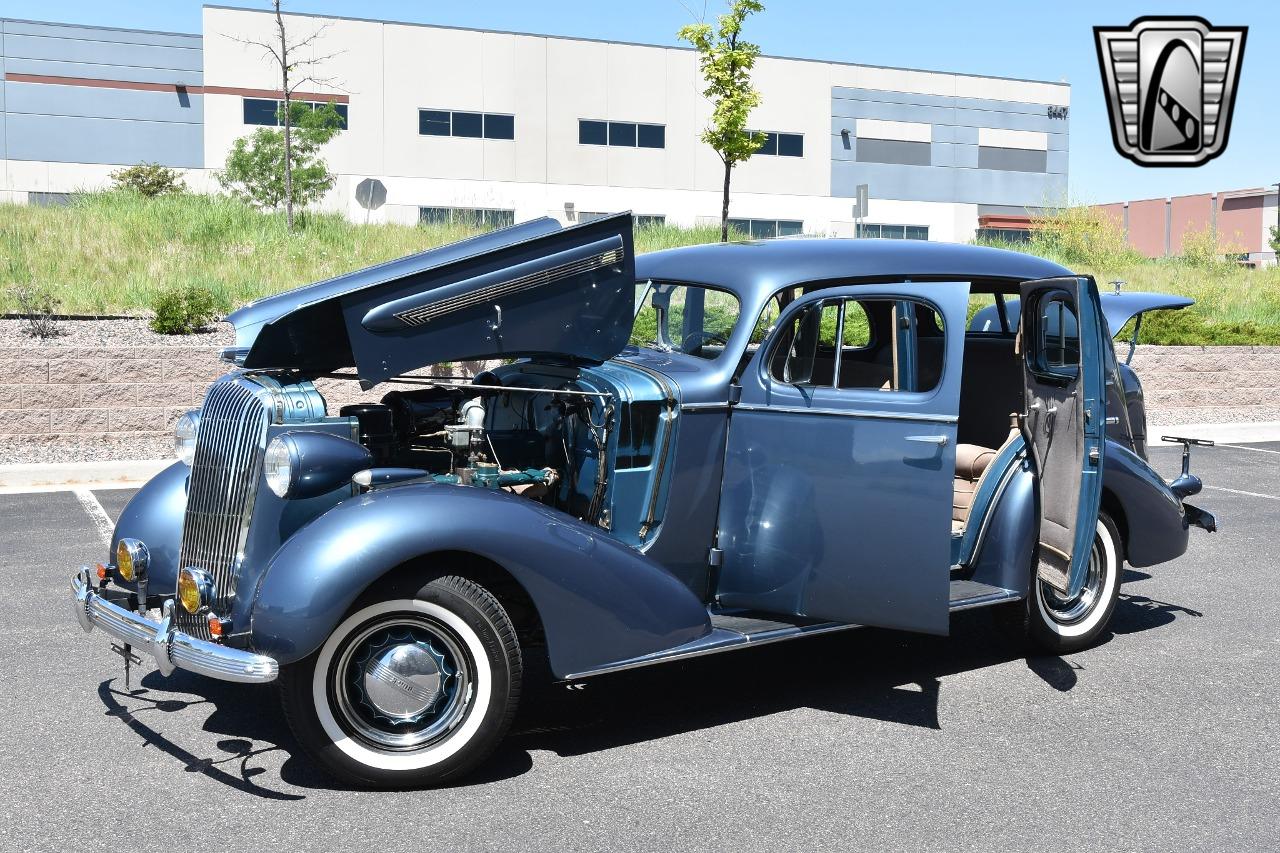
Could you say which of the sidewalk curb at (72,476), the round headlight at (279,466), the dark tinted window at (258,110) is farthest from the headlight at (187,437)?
the dark tinted window at (258,110)

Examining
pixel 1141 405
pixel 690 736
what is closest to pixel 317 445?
pixel 690 736

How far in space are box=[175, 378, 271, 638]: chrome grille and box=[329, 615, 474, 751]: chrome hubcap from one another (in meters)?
0.67

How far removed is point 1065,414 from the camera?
5.50 m

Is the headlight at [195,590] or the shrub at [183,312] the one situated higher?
the shrub at [183,312]

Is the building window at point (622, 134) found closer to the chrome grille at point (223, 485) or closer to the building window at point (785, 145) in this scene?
the building window at point (785, 145)

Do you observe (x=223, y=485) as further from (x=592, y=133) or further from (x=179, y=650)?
(x=592, y=133)

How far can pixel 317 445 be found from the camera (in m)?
4.41

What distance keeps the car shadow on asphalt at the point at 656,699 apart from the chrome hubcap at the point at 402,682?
26 centimetres

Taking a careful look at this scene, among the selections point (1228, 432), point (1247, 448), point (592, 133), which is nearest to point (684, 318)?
point (1247, 448)

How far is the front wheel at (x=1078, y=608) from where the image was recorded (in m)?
5.87

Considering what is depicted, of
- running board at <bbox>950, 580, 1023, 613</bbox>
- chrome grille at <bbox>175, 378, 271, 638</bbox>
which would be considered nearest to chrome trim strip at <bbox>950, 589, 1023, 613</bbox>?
running board at <bbox>950, 580, 1023, 613</bbox>

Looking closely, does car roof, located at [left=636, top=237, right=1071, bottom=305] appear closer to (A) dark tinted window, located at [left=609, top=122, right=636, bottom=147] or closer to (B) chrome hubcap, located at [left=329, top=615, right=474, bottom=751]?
(B) chrome hubcap, located at [left=329, top=615, right=474, bottom=751]

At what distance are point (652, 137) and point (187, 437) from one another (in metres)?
38.6

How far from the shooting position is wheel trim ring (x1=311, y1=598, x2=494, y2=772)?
4.14m
